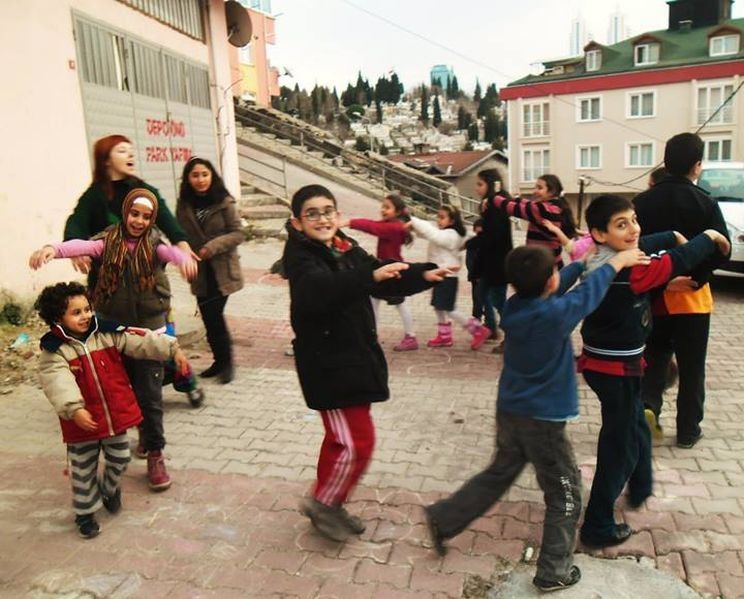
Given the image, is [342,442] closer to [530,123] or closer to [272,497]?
[272,497]

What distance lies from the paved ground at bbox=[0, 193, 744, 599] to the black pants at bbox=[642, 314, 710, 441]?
0.78ft

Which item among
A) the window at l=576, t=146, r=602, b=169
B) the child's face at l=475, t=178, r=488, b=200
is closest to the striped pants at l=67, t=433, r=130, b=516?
the child's face at l=475, t=178, r=488, b=200

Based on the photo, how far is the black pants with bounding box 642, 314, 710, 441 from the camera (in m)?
4.11

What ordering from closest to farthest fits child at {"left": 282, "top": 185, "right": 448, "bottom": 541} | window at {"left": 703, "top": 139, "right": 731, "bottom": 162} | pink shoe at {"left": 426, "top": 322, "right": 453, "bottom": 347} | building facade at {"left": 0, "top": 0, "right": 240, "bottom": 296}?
1. child at {"left": 282, "top": 185, "right": 448, "bottom": 541}
2. pink shoe at {"left": 426, "top": 322, "right": 453, "bottom": 347}
3. building facade at {"left": 0, "top": 0, "right": 240, "bottom": 296}
4. window at {"left": 703, "top": 139, "right": 731, "bottom": 162}

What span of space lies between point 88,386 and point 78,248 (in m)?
0.98

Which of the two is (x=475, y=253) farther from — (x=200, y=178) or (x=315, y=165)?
(x=315, y=165)

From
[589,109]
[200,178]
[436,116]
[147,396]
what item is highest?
[436,116]

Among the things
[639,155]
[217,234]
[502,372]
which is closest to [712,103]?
[639,155]

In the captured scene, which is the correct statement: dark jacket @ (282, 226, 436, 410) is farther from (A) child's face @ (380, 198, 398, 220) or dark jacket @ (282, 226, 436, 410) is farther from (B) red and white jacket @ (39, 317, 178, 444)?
(A) child's face @ (380, 198, 398, 220)

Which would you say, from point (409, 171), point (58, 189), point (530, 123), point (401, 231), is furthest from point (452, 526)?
point (530, 123)

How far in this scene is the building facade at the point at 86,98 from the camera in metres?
7.27

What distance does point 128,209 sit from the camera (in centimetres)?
391

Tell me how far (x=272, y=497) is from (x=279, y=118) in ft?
62.7

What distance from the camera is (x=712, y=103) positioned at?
40.8 m
